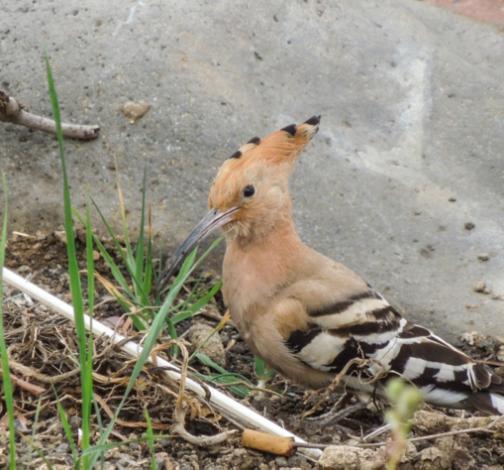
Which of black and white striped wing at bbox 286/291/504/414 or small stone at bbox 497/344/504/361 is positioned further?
small stone at bbox 497/344/504/361

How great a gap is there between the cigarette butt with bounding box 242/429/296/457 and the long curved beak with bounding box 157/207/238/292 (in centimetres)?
78

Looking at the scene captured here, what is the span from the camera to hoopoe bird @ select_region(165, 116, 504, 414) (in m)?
3.05

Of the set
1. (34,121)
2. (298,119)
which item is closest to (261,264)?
(298,119)

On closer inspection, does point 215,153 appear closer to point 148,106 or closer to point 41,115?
point 148,106

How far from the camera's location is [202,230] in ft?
10.2

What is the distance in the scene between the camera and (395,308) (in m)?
3.53

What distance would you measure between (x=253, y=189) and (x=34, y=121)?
943 millimetres

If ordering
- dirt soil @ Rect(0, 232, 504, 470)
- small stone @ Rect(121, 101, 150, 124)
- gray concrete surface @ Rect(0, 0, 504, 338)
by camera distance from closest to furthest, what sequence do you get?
dirt soil @ Rect(0, 232, 504, 470), gray concrete surface @ Rect(0, 0, 504, 338), small stone @ Rect(121, 101, 150, 124)

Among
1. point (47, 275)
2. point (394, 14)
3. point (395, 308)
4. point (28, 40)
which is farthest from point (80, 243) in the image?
point (394, 14)

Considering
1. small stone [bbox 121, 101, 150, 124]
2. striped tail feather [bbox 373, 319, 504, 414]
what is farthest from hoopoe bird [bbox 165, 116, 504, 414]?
small stone [bbox 121, 101, 150, 124]

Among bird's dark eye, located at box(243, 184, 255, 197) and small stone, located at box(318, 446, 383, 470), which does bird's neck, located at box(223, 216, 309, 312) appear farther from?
small stone, located at box(318, 446, 383, 470)

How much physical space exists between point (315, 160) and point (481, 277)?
74 centimetres

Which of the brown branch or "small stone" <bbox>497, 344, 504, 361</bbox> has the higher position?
the brown branch

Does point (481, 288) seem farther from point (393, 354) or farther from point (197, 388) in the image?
point (197, 388)
